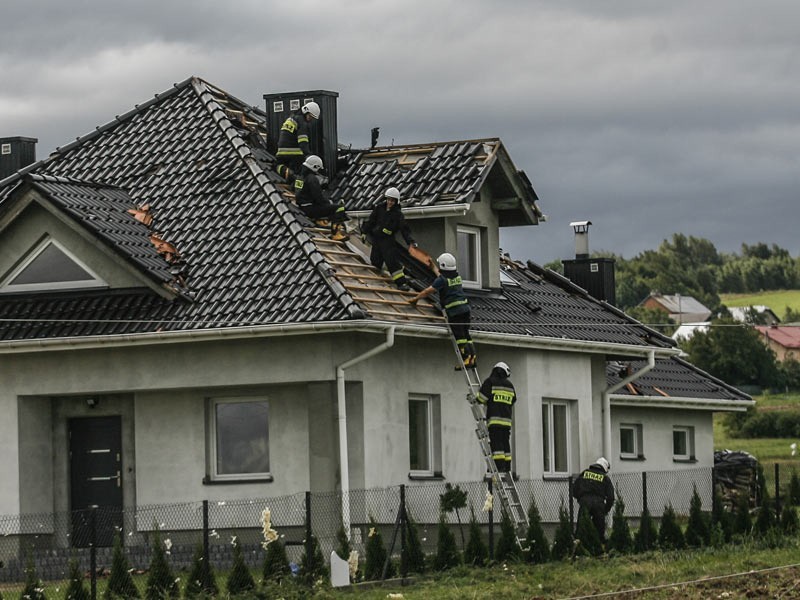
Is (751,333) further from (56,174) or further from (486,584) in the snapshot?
(486,584)

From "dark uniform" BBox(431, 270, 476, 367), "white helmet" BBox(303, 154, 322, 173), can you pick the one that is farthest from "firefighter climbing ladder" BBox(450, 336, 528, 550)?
"white helmet" BBox(303, 154, 322, 173)

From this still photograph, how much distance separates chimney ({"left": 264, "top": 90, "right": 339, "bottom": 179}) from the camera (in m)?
29.8

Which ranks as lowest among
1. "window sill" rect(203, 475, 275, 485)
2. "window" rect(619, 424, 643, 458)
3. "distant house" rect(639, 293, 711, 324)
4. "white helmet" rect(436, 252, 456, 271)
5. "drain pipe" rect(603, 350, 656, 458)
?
"window sill" rect(203, 475, 275, 485)

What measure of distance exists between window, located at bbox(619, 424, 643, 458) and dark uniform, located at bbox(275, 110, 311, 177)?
43.9 ft

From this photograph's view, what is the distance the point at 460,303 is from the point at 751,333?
73370 mm

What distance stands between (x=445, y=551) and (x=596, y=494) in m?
4.26

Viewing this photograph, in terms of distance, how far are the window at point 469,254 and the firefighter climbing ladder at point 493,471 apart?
9.02 feet

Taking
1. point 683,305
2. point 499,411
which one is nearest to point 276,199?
point 499,411

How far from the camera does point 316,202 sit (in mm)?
27328

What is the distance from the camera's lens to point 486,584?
21.3 m

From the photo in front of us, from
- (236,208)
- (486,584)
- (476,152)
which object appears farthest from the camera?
(476,152)

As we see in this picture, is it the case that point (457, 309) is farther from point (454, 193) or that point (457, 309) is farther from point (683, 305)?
point (683, 305)

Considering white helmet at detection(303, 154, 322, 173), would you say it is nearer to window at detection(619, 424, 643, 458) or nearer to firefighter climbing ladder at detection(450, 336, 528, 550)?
firefighter climbing ladder at detection(450, 336, 528, 550)

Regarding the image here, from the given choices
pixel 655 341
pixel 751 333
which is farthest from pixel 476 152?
pixel 751 333
